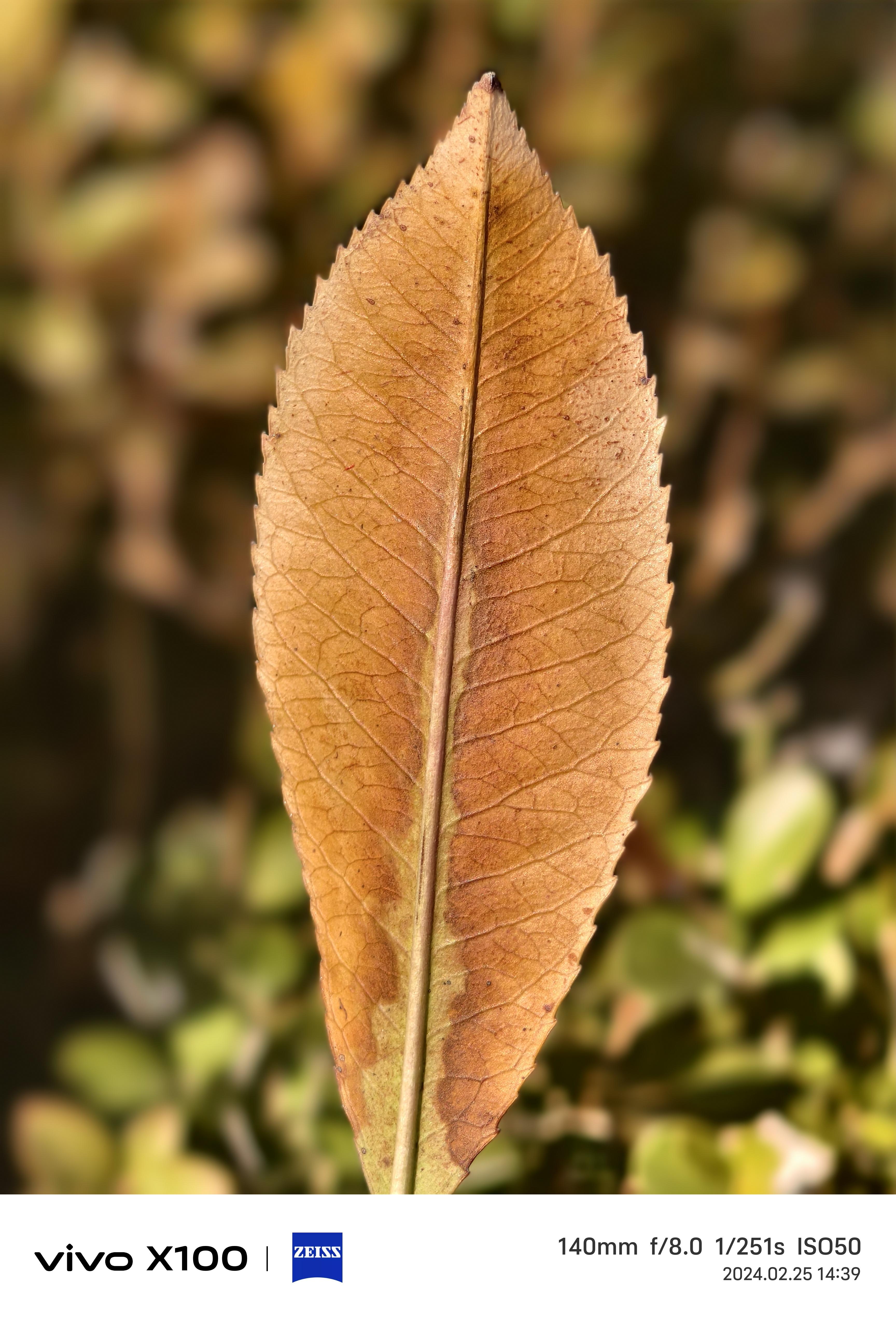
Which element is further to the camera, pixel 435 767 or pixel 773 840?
pixel 773 840

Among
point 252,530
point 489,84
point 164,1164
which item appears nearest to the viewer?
point 489,84

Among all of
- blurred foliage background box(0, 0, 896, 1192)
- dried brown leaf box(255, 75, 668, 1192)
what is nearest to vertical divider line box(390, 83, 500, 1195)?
dried brown leaf box(255, 75, 668, 1192)

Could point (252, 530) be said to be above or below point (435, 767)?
above

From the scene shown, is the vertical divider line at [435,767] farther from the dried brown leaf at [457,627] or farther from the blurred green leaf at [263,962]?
the blurred green leaf at [263,962]

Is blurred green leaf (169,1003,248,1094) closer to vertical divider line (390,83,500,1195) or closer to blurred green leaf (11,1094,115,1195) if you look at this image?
blurred green leaf (11,1094,115,1195)

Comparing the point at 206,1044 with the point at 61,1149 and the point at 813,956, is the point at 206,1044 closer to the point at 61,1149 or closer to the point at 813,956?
the point at 61,1149
